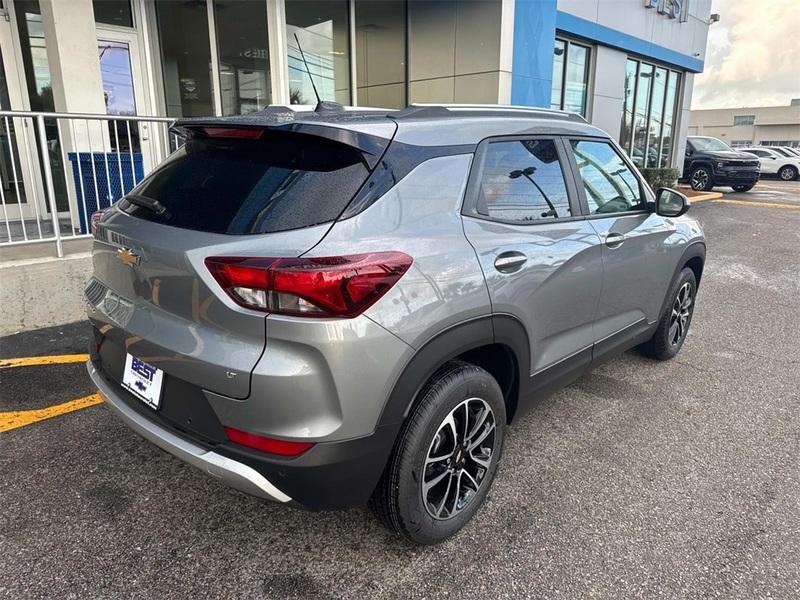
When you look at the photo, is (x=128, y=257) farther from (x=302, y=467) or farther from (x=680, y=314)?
(x=680, y=314)

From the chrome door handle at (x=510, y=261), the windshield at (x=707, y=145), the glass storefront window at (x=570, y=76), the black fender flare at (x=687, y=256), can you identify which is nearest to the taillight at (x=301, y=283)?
the chrome door handle at (x=510, y=261)

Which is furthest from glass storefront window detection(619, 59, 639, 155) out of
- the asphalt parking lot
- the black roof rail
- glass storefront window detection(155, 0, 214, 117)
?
the black roof rail

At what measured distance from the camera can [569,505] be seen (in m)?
2.69

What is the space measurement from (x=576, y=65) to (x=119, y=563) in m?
13.5

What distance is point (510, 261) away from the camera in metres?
2.45

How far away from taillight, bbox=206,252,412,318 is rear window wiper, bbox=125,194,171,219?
48cm

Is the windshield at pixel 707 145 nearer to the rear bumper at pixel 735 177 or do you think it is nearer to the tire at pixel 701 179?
the tire at pixel 701 179

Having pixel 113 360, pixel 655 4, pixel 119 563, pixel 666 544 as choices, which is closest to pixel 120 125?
pixel 113 360

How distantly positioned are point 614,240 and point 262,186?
2.04 meters

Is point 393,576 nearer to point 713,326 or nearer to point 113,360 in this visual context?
point 113,360

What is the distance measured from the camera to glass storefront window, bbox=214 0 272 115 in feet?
28.9

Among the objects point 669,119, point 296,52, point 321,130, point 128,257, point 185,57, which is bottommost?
point 128,257

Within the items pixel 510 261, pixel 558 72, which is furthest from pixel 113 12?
pixel 558 72

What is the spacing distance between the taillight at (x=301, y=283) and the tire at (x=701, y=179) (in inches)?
750
